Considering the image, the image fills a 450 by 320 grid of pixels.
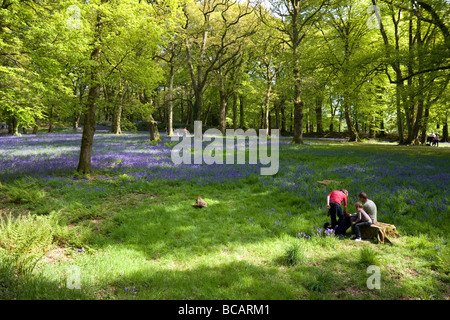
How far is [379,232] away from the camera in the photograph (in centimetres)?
553

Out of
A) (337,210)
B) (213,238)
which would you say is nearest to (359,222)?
(337,210)

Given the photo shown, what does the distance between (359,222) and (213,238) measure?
3.74 meters

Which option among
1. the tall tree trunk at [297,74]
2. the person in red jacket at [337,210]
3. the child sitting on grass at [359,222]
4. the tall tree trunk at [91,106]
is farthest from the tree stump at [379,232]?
the tall tree trunk at [297,74]

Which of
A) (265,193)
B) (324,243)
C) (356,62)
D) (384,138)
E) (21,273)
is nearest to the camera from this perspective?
(21,273)

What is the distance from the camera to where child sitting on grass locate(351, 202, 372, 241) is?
5.61 meters

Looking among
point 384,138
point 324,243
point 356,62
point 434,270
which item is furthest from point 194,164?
point 384,138

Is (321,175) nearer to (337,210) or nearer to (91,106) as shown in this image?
(337,210)

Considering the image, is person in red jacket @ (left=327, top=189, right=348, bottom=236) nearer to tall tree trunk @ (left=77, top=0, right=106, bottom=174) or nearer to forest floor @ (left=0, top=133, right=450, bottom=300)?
forest floor @ (left=0, top=133, right=450, bottom=300)

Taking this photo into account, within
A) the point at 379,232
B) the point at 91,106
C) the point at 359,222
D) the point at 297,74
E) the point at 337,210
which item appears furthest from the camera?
the point at 297,74

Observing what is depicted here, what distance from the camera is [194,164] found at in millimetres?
14172

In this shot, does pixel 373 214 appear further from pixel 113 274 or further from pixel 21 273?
pixel 21 273

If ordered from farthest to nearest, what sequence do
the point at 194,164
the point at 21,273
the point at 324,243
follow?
the point at 194,164 → the point at 324,243 → the point at 21,273

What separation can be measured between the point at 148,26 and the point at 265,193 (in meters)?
8.45

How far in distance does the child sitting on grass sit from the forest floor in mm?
247
